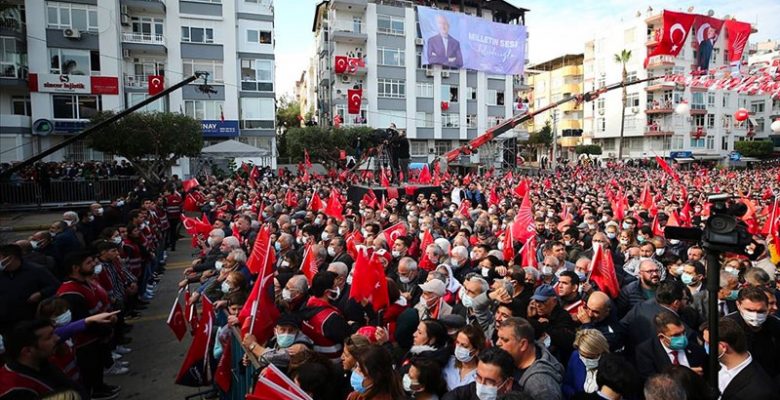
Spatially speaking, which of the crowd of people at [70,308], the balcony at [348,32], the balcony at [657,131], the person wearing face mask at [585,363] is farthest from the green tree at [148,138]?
the balcony at [657,131]

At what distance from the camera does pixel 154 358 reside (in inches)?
267

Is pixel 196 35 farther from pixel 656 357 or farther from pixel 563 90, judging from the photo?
pixel 563 90

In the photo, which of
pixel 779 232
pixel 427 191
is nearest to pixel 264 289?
pixel 779 232

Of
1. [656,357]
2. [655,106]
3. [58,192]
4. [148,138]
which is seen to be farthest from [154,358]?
[655,106]

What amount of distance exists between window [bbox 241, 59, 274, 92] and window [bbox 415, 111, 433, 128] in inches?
557

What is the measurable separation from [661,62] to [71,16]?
187 feet

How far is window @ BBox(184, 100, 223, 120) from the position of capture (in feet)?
121

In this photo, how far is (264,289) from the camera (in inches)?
197

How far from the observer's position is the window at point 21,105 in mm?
33344

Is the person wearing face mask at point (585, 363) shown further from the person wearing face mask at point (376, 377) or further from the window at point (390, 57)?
the window at point (390, 57)

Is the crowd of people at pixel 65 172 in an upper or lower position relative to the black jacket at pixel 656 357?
upper

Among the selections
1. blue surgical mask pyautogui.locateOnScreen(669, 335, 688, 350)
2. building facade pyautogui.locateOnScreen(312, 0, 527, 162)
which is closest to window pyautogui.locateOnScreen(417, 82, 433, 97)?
building facade pyautogui.locateOnScreen(312, 0, 527, 162)

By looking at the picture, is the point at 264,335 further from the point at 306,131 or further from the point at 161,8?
the point at 161,8

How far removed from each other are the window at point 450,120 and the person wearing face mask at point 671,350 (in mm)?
44316
